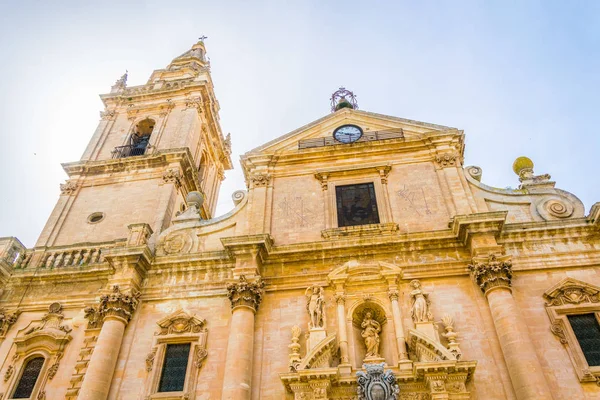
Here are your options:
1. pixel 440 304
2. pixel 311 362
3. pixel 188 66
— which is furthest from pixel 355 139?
pixel 188 66

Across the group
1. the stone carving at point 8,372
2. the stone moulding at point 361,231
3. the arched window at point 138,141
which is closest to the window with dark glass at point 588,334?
the stone moulding at point 361,231

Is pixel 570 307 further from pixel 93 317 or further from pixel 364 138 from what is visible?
pixel 93 317

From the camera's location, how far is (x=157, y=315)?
46.6 feet

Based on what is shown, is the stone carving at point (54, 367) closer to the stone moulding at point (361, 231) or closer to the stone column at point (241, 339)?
the stone column at point (241, 339)

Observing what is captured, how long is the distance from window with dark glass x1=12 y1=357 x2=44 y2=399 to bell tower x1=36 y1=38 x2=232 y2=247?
16.3 ft

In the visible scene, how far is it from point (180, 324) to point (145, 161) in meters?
9.08

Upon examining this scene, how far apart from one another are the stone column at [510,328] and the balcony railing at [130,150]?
15.4 m

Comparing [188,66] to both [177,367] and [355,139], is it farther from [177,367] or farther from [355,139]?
[177,367]

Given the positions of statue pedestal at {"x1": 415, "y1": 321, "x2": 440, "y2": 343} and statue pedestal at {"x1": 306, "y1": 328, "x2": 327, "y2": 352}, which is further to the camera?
statue pedestal at {"x1": 306, "y1": 328, "x2": 327, "y2": 352}

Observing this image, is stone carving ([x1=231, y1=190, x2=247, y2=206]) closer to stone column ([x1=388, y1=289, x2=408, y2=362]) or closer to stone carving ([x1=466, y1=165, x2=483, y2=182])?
stone column ([x1=388, y1=289, x2=408, y2=362])

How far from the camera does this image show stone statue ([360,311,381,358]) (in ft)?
40.8

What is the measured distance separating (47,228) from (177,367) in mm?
8960

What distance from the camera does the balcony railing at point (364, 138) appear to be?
17.9m

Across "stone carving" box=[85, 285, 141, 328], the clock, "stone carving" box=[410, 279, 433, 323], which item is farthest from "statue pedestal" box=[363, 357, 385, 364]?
the clock
